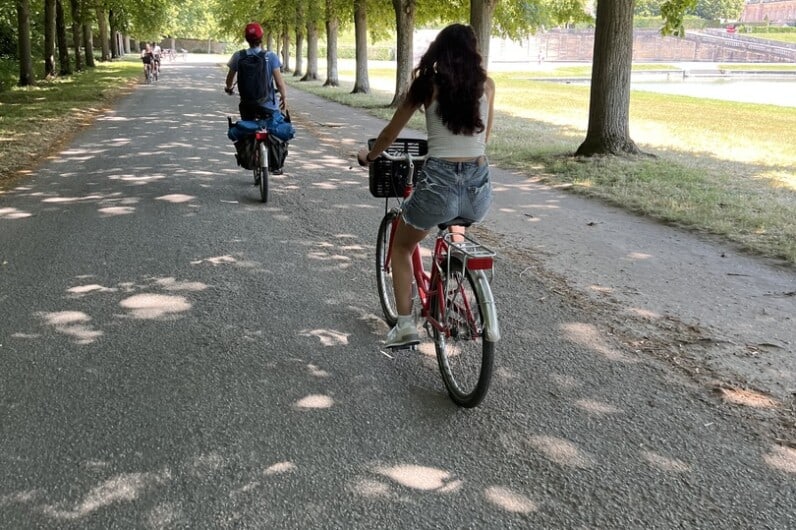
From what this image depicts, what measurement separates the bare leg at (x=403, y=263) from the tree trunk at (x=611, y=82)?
29.9 feet

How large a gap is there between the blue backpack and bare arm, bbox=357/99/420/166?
16.4ft

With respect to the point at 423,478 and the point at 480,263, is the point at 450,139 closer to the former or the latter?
the point at 480,263

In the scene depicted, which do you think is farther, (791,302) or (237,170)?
(237,170)

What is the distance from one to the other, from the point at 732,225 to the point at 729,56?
10836cm

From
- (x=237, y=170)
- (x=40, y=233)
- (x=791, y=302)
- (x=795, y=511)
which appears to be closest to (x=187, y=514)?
(x=795, y=511)

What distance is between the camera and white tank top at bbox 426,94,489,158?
3.78m

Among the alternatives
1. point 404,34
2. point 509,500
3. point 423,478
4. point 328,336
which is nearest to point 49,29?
point 404,34

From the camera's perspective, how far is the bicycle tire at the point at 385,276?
5.11 m

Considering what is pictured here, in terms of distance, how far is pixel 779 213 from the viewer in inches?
333

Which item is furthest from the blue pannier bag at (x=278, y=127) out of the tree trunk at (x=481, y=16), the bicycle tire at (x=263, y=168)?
the tree trunk at (x=481, y=16)

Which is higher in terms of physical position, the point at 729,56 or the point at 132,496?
the point at 729,56

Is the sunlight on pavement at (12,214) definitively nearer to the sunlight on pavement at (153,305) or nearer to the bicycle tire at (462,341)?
the sunlight on pavement at (153,305)

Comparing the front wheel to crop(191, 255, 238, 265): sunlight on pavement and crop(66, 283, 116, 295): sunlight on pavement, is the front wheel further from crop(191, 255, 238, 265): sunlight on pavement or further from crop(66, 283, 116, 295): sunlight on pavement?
crop(66, 283, 116, 295): sunlight on pavement

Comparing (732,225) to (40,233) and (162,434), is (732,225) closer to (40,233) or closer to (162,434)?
(162,434)
